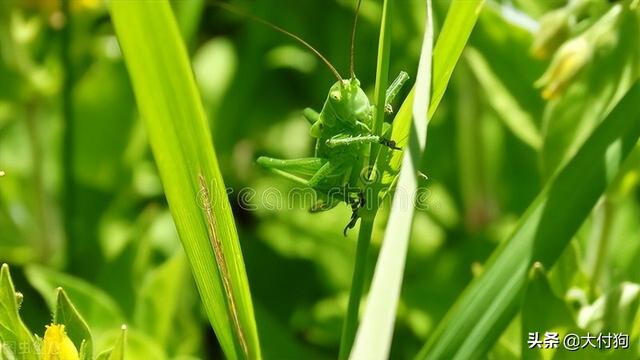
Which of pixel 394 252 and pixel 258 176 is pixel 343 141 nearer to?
pixel 394 252

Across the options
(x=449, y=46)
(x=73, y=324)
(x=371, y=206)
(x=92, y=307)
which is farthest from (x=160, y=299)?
(x=449, y=46)

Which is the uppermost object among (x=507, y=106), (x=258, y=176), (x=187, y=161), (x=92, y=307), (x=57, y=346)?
(x=258, y=176)

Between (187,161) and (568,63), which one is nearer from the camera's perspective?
(187,161)

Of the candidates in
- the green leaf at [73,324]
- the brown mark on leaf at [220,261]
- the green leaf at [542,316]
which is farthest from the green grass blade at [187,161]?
the green leaf at [542,316]

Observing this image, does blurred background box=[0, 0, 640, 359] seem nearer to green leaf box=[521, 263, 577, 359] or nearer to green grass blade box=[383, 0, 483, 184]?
green leaf box=[521, 263, 577, 359]

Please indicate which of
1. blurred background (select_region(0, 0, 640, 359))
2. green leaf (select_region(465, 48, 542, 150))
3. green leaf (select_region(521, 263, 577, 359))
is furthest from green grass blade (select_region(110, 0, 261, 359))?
green leaf (select_region(465, 48, 542, 150))
